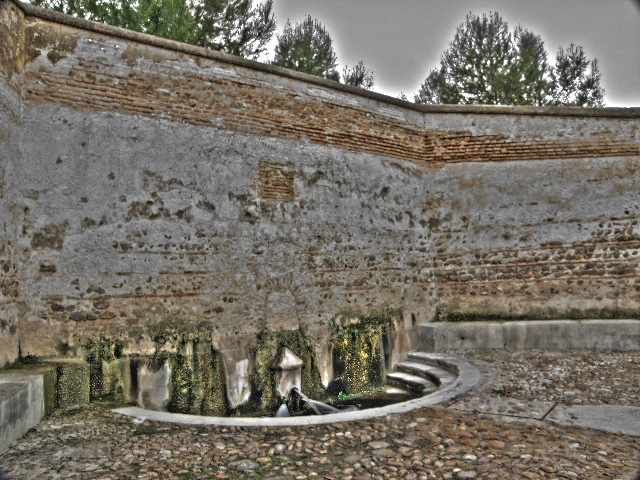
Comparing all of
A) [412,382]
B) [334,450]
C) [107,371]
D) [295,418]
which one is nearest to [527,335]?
[412,382]

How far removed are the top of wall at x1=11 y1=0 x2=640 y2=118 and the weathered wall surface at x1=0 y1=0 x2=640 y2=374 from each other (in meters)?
0.04

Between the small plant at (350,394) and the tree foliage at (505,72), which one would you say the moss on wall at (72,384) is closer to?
the small plant at (350,394)

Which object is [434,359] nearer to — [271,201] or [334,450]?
[271,201]

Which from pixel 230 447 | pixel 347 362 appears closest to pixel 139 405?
pixel 230 447

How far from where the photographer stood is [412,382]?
6.40 m

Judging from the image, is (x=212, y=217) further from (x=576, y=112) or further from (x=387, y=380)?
(x=576, y=112)

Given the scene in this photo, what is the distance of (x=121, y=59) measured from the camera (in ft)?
17.5

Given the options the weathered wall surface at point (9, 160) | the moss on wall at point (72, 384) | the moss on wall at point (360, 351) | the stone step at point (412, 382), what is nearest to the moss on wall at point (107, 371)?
the moss on wall at point (72, 384)

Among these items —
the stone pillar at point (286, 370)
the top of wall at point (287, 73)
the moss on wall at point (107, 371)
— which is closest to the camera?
the moss on wall at point (107, 371)

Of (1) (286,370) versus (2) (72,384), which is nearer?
(2) (72,384)

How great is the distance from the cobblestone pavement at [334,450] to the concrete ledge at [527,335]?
3010 mm

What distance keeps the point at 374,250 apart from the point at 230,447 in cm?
452

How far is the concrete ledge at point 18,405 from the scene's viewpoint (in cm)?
326

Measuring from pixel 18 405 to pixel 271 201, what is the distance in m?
3.76
